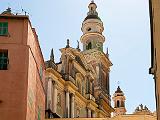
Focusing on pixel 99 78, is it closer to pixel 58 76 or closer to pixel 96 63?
pixel 96 63

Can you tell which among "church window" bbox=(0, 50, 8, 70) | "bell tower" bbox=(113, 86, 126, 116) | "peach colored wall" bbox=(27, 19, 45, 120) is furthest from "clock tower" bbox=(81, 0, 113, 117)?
"church window" bbox=(0, 50, 8, 70)

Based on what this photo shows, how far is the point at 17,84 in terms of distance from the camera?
936 inches

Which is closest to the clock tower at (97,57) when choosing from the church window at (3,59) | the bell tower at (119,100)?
the bell tower at (119,100)

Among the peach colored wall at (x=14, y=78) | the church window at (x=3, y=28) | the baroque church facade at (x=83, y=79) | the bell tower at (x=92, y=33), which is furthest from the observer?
the bell tower at (x=92, y=33)

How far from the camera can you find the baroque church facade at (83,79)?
48.8 meters

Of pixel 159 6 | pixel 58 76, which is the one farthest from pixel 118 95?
pixel 159 6

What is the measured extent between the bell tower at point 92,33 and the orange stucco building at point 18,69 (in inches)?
1490

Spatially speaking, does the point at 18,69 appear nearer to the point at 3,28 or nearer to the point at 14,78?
the point at 14,78

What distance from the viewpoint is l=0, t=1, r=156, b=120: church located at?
78.0 ft

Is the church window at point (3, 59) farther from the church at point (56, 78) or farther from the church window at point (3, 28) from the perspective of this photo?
the church window at point (3, 28)

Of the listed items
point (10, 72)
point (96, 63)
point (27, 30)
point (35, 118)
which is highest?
point (96, 63)

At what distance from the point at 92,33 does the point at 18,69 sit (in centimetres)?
4174

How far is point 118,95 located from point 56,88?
43806 mm

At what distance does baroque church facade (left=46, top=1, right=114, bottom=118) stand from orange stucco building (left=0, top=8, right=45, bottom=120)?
66.7 feet
